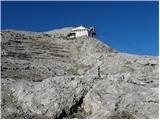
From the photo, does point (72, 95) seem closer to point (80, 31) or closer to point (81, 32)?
point (81, 32)

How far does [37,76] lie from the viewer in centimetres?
3819

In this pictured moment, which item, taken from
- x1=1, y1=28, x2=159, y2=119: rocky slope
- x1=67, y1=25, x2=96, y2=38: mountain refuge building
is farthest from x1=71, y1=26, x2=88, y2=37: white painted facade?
x1=1, y1=28, x2=159, y2=119: rocky slope

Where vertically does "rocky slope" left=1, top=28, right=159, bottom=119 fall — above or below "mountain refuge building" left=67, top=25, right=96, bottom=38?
below

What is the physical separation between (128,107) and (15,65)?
16.7 m

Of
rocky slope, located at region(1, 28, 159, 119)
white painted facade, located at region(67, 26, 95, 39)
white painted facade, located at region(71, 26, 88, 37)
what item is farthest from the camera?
white painted facade, located at region(71, 26, 88, 37)

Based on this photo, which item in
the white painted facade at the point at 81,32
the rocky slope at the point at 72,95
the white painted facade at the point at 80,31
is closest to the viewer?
the rocky slope at the point at 72,95

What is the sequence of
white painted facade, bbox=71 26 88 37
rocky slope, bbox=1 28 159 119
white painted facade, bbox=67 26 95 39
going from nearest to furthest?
rocky slope, bbox=1 28 159 119 → white painted facade, bbox=67 26 95 39 → white painted facade, bbox=71 26 88 37

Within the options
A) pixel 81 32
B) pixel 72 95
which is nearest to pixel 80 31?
pixel 81 32

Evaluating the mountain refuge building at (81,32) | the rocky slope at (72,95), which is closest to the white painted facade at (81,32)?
the mountain refuge building at (81,32)

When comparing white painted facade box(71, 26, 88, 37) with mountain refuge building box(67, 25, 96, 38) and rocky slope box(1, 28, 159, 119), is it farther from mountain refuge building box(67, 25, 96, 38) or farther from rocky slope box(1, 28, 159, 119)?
rocky slope box(1, 28, 159, 119)

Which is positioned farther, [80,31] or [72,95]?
[80,31]

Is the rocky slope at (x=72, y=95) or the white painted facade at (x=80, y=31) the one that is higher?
the white painted facade at (x=80, y=31)

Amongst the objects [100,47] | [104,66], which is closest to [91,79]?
[104,66]

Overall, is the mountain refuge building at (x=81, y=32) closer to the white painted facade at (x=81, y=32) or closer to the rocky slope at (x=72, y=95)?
the white painted facade at (x=81, y=32)
